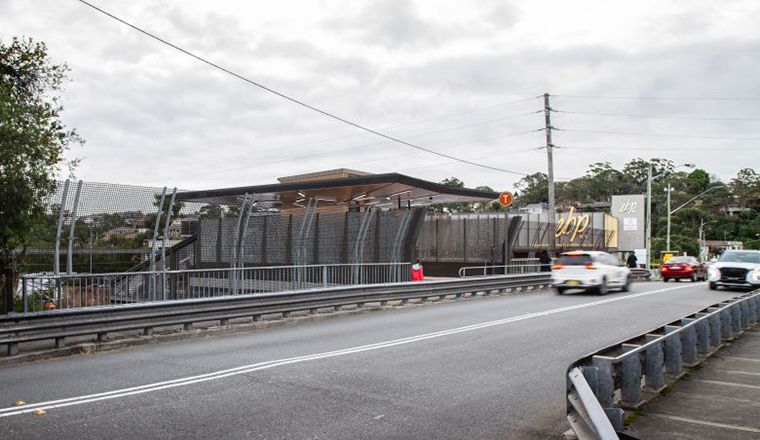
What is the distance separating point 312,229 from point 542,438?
19.1 metres

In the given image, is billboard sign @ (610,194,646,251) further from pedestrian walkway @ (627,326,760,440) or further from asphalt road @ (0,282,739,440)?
pedestrian walkway @ (627,326,760,440)

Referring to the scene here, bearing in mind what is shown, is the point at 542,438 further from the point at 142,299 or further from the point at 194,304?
the point at 142,299

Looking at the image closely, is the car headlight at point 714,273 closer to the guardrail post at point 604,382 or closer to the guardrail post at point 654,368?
the guardrail post at point 654,368

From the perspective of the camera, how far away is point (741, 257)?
23938mm

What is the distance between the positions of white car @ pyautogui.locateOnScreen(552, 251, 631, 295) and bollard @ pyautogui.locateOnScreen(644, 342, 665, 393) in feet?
48.8

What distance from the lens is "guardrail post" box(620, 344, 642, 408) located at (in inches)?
231

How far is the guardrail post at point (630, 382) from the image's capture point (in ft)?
19.3

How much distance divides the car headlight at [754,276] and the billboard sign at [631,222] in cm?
4736

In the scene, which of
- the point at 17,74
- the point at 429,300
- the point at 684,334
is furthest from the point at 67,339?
the point at 429,300

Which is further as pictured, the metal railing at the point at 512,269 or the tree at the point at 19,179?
the metal railing at the point at 512,269

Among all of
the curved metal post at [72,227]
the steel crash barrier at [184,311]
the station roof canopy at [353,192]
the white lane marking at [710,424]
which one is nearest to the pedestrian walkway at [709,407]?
the white lane marking at [710,424]

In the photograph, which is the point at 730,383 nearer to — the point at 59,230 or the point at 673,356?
the point at 673,356

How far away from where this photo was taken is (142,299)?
13.2 meters

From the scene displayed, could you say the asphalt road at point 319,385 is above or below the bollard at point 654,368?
below
